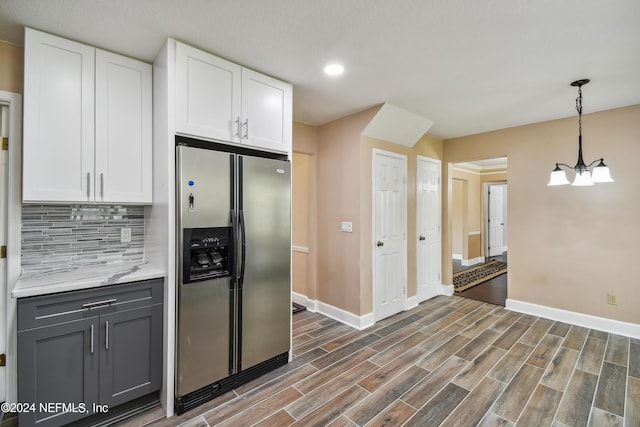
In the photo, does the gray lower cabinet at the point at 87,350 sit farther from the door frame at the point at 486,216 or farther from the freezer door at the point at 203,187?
the door frame at the point at 486,216

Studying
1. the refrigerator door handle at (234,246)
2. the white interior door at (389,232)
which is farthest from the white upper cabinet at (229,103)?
the white interior door at (389,232)

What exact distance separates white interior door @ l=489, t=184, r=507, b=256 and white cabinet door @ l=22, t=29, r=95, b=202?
8.32m

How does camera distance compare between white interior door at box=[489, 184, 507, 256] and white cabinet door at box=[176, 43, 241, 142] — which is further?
white interior door at box=[489, 184, 507, 256]

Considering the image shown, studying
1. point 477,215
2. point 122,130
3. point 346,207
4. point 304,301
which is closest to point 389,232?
point 346,207

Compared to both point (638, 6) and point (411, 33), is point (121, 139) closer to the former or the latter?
point (411, 33)

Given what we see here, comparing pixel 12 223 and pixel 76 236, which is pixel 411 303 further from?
pixel 12 223

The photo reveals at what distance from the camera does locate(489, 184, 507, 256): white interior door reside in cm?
764

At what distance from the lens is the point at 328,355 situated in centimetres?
271

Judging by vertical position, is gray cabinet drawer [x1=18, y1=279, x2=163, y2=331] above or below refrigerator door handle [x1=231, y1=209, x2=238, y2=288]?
below

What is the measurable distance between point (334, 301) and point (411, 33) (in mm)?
2952

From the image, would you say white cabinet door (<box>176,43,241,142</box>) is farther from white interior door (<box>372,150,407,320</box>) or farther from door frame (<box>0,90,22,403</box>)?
white interior door (<box>372,150,407,320</box>)

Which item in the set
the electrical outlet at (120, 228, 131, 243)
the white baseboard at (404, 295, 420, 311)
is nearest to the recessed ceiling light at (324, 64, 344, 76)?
the electrical outlet at (120, 228, 131, 243)

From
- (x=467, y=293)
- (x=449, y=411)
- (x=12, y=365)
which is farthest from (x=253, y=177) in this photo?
(x=467, y=293)

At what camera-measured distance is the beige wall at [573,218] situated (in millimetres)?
3146
